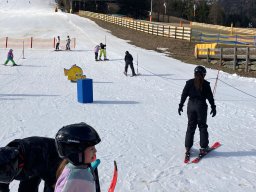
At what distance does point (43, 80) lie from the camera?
760 inches

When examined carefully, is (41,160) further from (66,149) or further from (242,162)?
(242,162)

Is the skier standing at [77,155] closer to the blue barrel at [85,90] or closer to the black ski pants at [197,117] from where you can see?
the black ski pants at [197,117]

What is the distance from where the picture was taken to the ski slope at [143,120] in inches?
265

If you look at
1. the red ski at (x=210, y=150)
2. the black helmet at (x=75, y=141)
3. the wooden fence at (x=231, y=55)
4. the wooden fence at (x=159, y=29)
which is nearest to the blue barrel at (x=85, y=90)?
the red ski at (x=210, y=150)

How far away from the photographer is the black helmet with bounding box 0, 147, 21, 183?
3.29m

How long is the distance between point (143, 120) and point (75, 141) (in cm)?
832

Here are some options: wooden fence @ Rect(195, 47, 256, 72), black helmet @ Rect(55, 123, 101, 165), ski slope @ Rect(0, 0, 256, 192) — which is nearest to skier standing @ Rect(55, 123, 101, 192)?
black helmet @ Rect(55, 123, 101, 165)

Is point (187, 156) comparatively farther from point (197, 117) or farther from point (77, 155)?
Answer: point (77, 155)

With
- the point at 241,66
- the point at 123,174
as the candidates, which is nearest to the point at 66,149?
the point at 123,174

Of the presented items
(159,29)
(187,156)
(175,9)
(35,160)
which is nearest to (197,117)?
(187,156)

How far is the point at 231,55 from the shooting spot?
25.6 m

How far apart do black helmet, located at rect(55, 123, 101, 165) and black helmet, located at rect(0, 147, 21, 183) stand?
66 centimetres

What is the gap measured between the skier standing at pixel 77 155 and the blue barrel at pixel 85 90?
1029 centimetres

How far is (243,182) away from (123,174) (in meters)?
2.00
